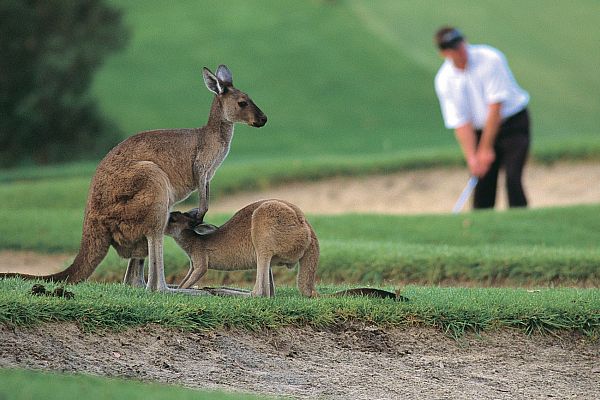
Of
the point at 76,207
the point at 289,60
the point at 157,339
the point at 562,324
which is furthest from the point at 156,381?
the point at 289,60

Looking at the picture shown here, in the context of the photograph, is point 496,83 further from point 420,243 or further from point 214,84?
point 214,84

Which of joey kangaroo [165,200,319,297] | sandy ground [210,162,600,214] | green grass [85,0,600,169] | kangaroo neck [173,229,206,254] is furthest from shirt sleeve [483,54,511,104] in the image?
green grass [85,0,600,169]

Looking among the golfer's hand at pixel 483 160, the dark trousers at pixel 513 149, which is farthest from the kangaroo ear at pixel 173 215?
the dark trousers at pixel 513 149

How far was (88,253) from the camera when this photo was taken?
8.12m

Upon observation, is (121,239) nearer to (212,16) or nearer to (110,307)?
(110,307)

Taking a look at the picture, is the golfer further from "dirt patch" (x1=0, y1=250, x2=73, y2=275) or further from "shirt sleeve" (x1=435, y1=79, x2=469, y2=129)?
"dirt patch" (x1=0, y1=250, x2=73, y2=275)

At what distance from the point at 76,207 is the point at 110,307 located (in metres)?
11.0

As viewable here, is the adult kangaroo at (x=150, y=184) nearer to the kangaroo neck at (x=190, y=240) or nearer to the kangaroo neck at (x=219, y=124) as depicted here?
the kangaroo neck at (x=219, y=124)

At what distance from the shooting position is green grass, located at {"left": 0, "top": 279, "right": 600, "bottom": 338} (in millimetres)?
7395

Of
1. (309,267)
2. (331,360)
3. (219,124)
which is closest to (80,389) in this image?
(331,360)

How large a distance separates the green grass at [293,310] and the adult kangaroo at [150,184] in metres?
0.29

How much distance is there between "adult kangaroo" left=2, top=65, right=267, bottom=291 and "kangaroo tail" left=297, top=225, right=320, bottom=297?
3.09ft

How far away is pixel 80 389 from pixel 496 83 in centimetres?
1033

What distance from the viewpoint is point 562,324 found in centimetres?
835
